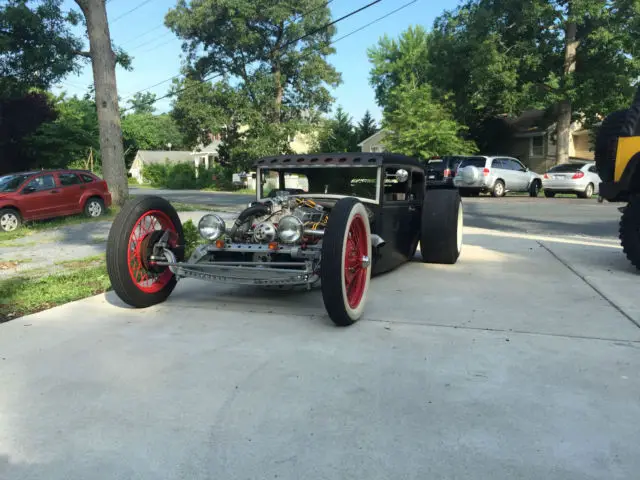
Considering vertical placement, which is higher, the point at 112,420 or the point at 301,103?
the point at 301,103

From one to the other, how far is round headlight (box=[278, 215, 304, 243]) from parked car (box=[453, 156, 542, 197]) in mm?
16685

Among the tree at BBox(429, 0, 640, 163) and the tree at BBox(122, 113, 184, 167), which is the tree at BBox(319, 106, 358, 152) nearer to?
the tree at BBox(429, 0, 640, 163)

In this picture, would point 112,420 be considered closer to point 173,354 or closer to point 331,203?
point 173,354

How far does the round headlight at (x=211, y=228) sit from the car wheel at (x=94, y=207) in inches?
406

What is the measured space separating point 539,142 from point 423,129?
36.4 ft

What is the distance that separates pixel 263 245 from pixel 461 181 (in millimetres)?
17287

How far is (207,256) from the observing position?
16.8 ft

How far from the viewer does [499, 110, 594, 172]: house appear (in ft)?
110

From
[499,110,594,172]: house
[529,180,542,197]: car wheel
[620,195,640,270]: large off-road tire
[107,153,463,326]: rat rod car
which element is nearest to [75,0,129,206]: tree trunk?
[107,153,463,326]: rat rod car

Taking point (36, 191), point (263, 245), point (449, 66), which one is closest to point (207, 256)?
point (263, 245)

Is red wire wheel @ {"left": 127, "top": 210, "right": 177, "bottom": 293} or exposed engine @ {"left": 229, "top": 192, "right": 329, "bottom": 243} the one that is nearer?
red wire wheel @ {"left": 127, "top": 210, "right": 177, "bottom": 293}

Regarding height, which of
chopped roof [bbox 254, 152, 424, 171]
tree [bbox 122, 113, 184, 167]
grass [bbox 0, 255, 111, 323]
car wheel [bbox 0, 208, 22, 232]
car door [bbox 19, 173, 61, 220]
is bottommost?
grass [bbox 0, 255, 111, 323]

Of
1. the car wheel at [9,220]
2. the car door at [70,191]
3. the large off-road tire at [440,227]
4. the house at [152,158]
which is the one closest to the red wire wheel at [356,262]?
the large off-road tire at [440,227]

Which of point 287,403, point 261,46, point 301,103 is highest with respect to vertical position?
point 261,46
